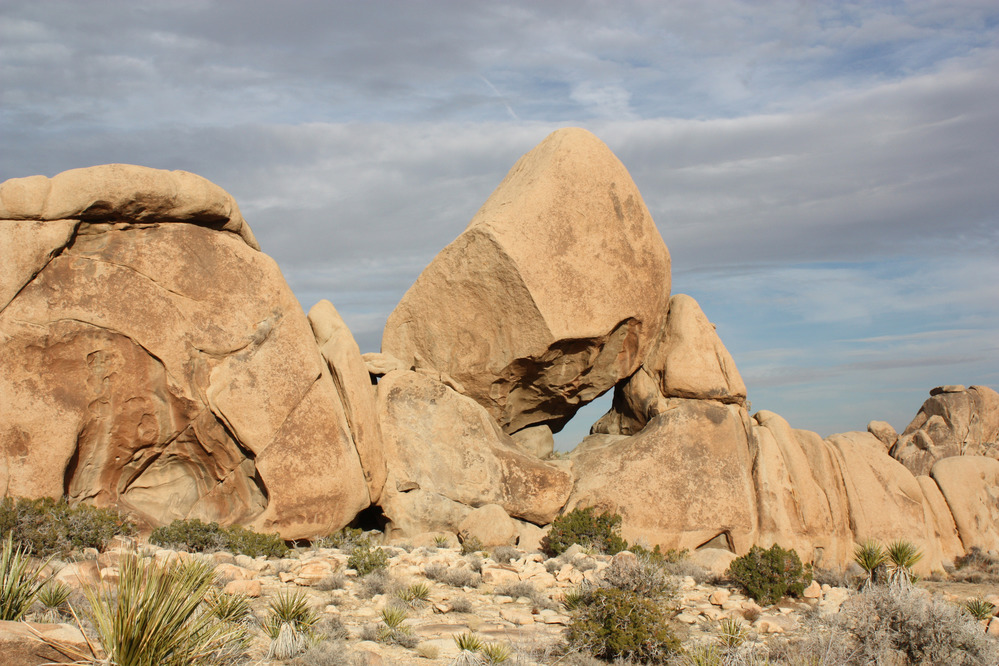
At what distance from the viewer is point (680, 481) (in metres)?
15.4

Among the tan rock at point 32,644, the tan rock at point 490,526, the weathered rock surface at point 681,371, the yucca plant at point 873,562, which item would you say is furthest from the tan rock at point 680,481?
the tan rock at point 32,644

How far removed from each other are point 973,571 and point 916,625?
11189 mm

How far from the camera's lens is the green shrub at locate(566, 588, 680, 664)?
25.4 feet

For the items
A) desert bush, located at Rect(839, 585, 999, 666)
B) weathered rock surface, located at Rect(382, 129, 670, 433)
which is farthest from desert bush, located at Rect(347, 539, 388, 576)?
desert bush, located at Rect(839, 585, 999, 666)

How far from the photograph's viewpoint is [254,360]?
12.2 metres

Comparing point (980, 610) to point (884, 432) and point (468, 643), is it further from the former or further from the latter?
point (884, 432)

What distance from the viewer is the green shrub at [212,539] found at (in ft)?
35.8

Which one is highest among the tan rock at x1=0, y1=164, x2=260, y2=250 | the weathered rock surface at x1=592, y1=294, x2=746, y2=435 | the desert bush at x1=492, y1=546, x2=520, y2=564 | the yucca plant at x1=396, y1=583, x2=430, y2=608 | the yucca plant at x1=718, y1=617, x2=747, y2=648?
the tan rock at x1=0, y1=164, x2=260, y2=250

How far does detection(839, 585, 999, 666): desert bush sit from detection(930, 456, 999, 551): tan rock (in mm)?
11709

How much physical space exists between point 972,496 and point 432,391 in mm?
12717

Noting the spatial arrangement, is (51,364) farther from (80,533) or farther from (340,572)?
(340,572)

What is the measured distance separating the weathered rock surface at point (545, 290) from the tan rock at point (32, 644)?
10.7 metres

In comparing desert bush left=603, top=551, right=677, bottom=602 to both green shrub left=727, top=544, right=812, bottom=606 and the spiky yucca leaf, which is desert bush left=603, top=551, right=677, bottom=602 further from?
the spiky yucca leaf

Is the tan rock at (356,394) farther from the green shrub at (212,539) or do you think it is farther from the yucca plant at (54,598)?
the yucca plant at (54,598)
